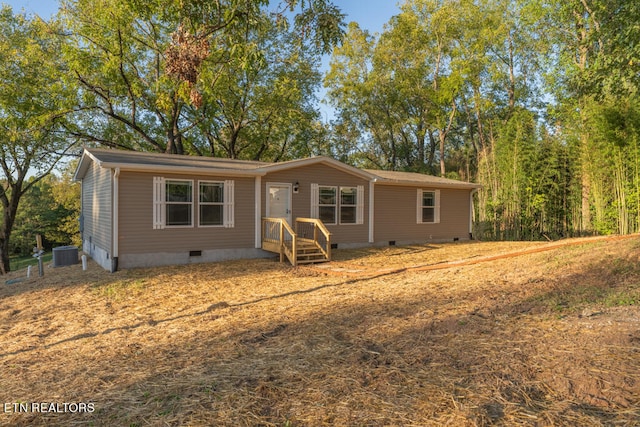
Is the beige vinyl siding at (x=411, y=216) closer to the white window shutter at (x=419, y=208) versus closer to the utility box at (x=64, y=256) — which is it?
the white window shutter at (x=419, y=208)

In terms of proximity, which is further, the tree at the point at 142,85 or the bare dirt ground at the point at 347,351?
the tree at the point at 142,85

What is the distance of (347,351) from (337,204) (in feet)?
26.8

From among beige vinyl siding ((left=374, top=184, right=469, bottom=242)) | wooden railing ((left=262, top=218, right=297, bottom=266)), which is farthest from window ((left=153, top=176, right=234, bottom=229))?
beige vinyl siding ((left=374, top=184, right=469, bottom=242))

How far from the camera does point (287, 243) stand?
9.22 meters

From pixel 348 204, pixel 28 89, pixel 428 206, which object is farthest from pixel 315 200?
pixel 28 89

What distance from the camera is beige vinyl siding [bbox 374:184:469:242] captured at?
1209 centimetres

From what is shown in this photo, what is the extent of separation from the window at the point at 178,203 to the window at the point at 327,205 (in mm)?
3701

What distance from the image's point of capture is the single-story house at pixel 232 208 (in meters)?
8.37

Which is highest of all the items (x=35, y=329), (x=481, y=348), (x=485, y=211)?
(x=485, y=211)

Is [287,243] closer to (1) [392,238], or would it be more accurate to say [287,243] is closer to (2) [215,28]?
(1) [392,238]

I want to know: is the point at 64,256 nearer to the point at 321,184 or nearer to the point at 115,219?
the point at 115,219

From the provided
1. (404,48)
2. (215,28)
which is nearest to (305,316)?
(215,28)

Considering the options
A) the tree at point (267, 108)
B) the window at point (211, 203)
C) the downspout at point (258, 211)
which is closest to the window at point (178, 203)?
the window at point (211, 203)

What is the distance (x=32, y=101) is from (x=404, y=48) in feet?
62.7
